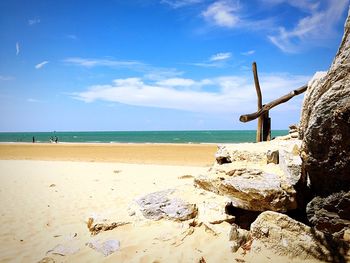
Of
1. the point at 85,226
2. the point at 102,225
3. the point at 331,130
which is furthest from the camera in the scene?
the point at 85,226

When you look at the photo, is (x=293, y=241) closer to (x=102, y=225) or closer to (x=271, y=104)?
(x=102, y=225)

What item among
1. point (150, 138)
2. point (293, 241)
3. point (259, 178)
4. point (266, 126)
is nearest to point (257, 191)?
point (259, 178)

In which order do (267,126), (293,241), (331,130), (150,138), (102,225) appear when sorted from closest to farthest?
1. (331,130)
2. (293,241)
3. (102,225)
4. (267,126)
5. (150,138)

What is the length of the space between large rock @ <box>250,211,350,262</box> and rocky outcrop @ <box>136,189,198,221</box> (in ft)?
4.33

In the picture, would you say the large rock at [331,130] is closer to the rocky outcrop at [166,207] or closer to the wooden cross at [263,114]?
the rocky outcrop at [166,207]

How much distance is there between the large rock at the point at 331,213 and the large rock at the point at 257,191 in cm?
35

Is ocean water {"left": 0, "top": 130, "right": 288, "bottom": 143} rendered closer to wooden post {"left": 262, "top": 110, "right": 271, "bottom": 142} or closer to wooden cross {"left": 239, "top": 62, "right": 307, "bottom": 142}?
wooden cross {"left": 239, "top": 62, "right": 307, "bottom": 142}

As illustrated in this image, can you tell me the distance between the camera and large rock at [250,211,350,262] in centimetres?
394

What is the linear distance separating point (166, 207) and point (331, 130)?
339cm

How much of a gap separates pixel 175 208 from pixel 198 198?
1.88ft

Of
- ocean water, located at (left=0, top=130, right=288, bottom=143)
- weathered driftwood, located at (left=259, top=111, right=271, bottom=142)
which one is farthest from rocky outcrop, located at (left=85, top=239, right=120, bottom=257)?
ocean water, located at (left=0, top=130, right=288, bottom=143)

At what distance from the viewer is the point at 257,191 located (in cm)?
477

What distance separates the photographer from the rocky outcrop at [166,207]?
527cm

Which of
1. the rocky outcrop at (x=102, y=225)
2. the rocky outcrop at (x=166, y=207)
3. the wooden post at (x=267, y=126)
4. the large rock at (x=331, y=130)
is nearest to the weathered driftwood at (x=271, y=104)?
the wooden post at (x=267, y=126)
